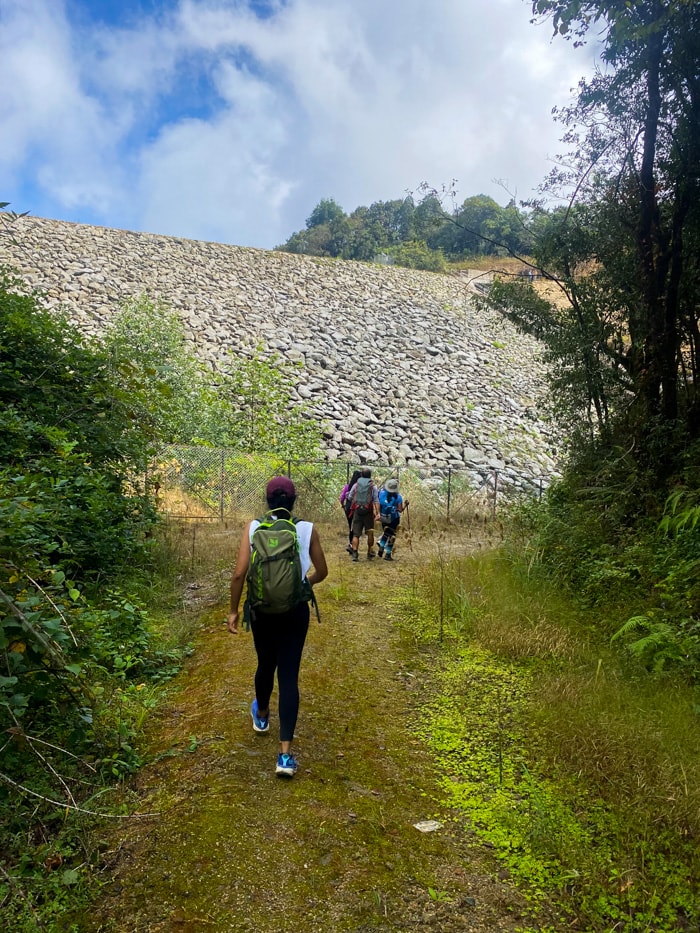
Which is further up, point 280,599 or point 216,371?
point 216,371

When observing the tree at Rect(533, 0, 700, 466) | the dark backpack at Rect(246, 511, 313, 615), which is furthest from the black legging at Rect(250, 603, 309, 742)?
the tree at Rect(533, 0, 700, 466)

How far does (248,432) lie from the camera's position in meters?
17.0

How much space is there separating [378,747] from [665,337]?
5476 millimetres

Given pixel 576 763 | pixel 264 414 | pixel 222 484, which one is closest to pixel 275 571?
pixel 576 763

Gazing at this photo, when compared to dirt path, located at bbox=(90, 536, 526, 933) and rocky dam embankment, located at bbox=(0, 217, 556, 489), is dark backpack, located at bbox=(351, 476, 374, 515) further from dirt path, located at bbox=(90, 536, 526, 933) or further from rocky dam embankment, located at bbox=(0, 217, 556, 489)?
rocky dam embankment, located at bbox=(0, 217, 556, 489)

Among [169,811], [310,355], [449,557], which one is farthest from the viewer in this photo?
[310,355]

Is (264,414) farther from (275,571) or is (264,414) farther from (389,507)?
(275,571)

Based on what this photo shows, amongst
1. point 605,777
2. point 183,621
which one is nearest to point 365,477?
point 183,621

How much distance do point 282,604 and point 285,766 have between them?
2.75 ft

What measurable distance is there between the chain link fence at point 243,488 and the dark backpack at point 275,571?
26.4 ft

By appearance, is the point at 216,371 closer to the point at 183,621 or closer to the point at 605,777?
the point at 183,621

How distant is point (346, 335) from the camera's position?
2488 centimetres

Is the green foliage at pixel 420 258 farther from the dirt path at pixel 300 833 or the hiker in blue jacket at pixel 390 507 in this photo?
the dirt path at pixel 300 833

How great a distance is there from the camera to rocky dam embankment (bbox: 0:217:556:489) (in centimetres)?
1977
